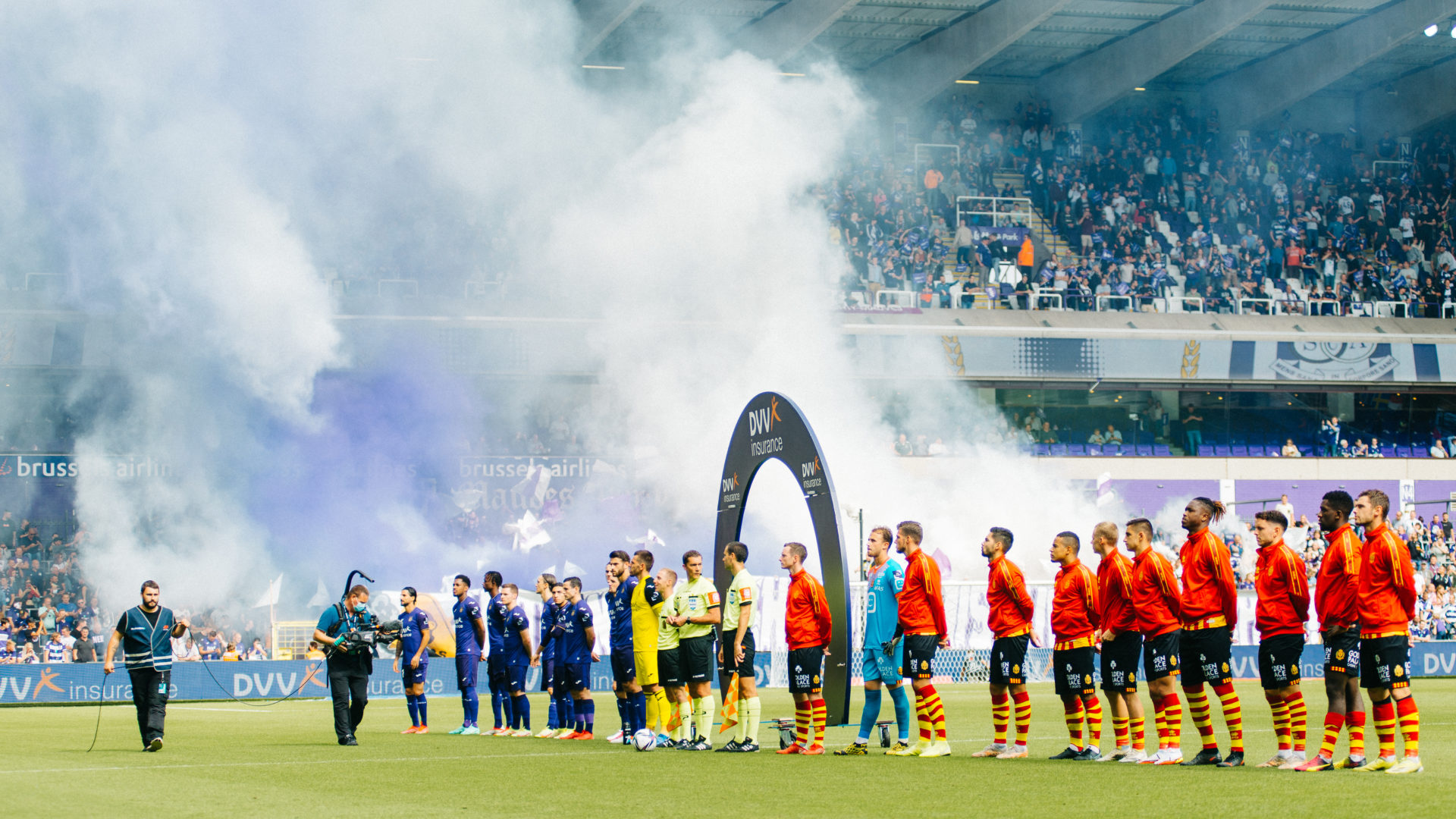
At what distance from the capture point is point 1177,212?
40.2 meters

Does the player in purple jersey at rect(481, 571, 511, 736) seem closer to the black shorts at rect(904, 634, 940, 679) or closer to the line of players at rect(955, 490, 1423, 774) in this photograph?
the black shorts at rect(904, 634, 940, 679)

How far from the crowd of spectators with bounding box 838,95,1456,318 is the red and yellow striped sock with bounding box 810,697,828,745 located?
24.2 meters

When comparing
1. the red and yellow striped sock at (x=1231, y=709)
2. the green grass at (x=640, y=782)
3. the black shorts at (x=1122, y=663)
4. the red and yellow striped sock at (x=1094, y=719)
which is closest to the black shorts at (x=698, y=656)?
the green grass at (x=640, y=782)

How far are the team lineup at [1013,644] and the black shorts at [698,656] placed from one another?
0.02m

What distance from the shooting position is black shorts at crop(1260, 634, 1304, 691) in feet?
30.0

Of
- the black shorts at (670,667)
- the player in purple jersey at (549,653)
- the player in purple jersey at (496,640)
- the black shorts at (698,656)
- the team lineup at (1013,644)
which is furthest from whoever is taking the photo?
the player in purple jersey at (496,640)

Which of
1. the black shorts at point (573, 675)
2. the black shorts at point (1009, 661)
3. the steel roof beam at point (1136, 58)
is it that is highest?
the steel roof beam at point (1136, 58)

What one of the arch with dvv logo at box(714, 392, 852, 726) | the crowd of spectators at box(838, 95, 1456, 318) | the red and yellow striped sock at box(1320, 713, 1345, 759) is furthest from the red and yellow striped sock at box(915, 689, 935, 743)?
the crowd of spectators at box(838, 95, 1456, 318)

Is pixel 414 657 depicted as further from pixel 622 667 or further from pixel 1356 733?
pixel 1356 733

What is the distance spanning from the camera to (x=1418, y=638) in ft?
89.2

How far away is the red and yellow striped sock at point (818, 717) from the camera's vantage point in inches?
451

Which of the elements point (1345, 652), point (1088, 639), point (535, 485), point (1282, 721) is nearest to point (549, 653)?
point (1088, 639)

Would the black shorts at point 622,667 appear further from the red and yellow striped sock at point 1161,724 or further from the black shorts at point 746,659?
the red and yellow striped sock at point 1161,724

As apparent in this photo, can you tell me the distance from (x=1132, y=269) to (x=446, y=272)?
58.4ft
